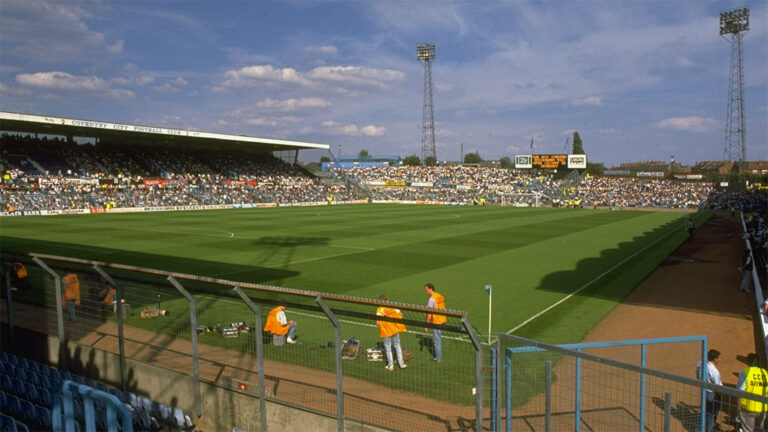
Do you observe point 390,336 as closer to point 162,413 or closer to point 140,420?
point 162,413

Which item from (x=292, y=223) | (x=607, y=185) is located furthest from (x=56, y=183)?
(x=607, y=185)

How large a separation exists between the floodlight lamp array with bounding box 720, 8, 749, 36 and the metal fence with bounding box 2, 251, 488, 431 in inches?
2986

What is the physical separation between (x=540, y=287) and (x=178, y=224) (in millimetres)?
31418

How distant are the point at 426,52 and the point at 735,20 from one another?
4668cm

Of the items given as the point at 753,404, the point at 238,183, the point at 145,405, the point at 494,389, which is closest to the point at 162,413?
the point at 145,405

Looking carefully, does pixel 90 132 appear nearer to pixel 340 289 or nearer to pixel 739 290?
pixel 340 289

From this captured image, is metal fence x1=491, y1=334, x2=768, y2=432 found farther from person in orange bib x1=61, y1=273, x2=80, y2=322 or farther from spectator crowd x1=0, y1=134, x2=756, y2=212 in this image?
spectator crowd x1=0, y1=134, x2=756, y2=212

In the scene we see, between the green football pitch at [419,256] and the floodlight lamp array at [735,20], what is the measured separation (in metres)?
42.6

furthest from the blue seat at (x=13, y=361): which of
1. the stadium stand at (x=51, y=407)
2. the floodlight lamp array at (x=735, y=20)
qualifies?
the floodlight lamp array at (x=735, y=20)

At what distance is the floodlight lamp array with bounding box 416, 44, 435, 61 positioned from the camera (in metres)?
93.1

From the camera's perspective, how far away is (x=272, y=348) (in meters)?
9.98

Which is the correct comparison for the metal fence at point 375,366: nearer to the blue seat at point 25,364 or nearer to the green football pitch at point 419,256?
the blue seat at point 25,364

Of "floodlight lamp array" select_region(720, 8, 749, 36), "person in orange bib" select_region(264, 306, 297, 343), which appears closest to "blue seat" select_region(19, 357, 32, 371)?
"person in orange bib" select_region(264, 306, 297, 343)

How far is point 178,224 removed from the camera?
40625mm
